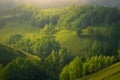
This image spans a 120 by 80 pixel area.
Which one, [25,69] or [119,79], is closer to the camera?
[119,79]

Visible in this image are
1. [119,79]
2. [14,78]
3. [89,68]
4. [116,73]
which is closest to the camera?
[119,79]

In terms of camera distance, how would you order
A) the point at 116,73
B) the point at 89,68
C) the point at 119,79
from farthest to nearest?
the point at 89,68
the point at 116,73
the point at 119,79

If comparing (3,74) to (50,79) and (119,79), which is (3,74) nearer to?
(50,79)

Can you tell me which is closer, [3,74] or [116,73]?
[116,73]

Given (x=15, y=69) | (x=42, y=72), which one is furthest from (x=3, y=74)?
(x=42, y=72)

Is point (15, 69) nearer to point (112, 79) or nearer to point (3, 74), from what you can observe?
point (3, 74)

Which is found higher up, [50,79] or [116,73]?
[116,73]

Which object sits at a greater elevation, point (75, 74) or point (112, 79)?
point (112, 79)

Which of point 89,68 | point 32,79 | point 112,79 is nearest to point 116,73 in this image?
point 112,79

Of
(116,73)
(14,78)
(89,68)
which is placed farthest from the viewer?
(89,68)
